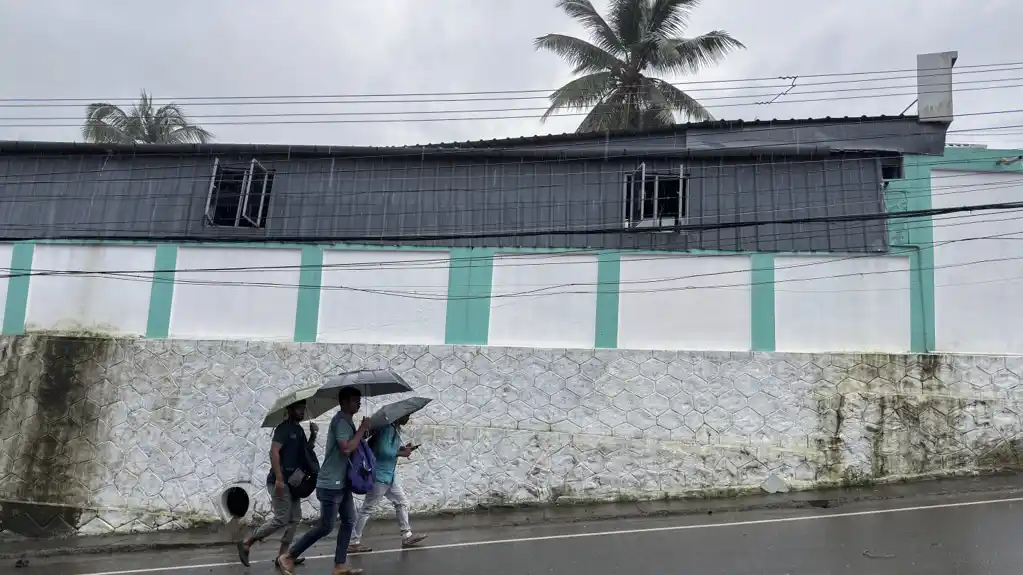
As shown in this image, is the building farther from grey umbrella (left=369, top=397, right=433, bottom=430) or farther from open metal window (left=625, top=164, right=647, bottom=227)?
grey umbrella (left=369, top=397, right=433, bottom=430)

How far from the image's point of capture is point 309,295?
11.6 meters

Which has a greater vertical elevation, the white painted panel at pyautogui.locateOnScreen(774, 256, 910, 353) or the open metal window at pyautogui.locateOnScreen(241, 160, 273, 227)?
the open metal window at pyautogui.locateOnScreen(241, 160, 273, 227)

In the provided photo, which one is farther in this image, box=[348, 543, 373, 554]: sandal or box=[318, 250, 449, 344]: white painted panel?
box=[318, 250, 449, 344]: white painted panel

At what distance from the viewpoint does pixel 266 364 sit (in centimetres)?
1107

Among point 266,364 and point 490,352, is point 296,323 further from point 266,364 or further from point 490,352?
point 490,352

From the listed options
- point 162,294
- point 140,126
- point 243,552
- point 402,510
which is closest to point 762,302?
point 402,510

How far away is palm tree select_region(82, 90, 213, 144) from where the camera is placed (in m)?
22.9

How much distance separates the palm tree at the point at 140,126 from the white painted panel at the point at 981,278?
20.7m

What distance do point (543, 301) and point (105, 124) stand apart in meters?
18.0

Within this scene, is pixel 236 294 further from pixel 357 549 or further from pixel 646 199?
pixel 646 199

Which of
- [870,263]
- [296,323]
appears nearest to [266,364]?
[296,323]

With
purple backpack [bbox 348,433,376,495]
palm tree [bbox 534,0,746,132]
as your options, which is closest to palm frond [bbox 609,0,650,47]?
palm tree [bbox 534,0,746,132]

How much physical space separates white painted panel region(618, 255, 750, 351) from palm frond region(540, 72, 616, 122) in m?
7.74

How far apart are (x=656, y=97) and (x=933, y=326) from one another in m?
9.50
